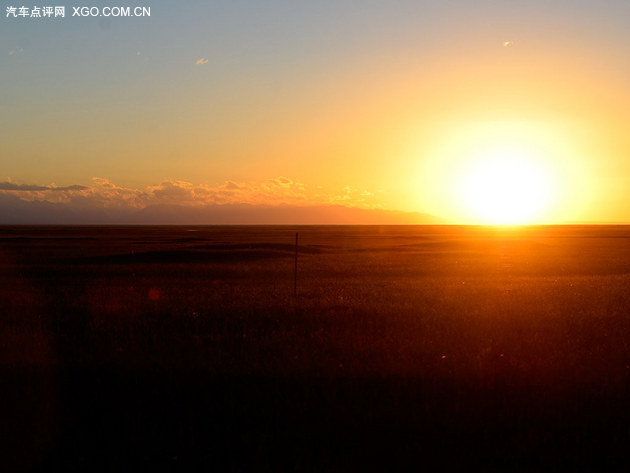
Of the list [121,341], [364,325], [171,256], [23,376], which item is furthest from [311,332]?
[171,256]

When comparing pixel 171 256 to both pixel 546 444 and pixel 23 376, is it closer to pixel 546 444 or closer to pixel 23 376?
pixel 23 376

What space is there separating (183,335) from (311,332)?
262cm

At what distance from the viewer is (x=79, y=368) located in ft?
26.5

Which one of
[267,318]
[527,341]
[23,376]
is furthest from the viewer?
[267,318]

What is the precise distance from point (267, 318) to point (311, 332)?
1946 mm

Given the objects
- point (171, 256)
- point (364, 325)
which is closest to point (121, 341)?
point (364, 325)

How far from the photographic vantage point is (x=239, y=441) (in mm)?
5461

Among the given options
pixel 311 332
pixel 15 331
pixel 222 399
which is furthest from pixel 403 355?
pixel 15 331

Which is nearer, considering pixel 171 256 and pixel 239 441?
pixel 239 441

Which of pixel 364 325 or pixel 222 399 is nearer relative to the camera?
pixel 222 399

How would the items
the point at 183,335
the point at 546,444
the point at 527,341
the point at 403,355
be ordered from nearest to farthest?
1. the point at 546,444
2. the point at 403,355
3. the point at 527,341
4. the point at 183,335

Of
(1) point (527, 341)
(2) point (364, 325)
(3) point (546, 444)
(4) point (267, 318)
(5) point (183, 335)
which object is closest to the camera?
(3) point (546, 444)

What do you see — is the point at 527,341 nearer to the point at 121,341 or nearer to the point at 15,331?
the point at 121,341

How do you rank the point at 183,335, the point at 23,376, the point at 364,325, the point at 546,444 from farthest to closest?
1. the point at 364,325
2. the point at 183,335
3. the point at 23,376
4. the point at 546,444
